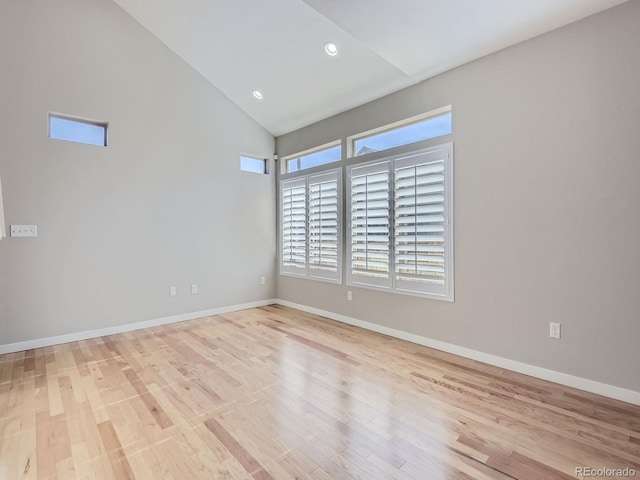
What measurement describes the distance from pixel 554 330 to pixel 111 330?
457 centimetres

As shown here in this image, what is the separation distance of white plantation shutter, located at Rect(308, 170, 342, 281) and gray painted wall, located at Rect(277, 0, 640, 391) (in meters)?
1.44

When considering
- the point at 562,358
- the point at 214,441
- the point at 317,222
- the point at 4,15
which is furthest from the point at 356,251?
the point at 4,15

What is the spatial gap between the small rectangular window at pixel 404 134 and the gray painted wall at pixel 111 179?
1.99 m

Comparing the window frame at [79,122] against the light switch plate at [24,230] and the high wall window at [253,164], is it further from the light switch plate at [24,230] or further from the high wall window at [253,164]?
the high wall window at [253,164]

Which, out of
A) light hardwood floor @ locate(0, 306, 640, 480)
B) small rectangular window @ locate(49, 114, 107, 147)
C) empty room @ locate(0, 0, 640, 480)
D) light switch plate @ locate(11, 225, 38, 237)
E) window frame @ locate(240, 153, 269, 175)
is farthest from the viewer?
window frame @ locate(240, 153, 269, 175)

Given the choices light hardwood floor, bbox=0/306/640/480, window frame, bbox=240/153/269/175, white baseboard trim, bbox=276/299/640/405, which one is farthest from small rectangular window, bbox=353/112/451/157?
light hardwood floor, bbox=0/306/640/480

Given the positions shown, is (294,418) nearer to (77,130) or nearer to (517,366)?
(517,366)

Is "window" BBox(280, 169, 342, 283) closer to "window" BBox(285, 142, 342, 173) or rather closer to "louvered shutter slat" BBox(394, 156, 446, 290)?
"window" BBox(285, 142, 342, 173)

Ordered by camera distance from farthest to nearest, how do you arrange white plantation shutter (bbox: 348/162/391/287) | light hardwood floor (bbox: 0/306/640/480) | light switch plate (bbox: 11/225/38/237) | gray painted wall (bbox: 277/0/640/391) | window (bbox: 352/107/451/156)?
white plantation shutter (bbox: 348/162/391/287), window (bbox: 352/107/451/156), light switch plate (bbox: 11/225/38/237), gray painted wall (bbox: 277/0/640/391), light hardwood floor (bbox: 0/306/640/480)

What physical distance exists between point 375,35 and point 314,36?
2.72 feet

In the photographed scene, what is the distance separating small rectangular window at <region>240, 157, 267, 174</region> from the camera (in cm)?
504

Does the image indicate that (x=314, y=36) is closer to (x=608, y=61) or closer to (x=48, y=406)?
(x=608, y=61)

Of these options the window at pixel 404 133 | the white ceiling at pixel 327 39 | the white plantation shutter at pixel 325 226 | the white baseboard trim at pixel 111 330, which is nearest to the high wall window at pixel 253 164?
the white ceiling at pixel 327 39

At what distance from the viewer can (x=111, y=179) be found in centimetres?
372
